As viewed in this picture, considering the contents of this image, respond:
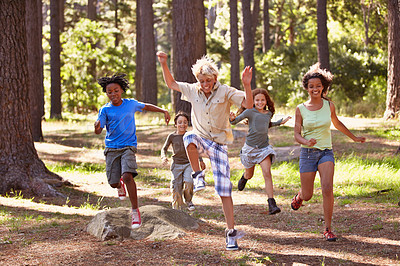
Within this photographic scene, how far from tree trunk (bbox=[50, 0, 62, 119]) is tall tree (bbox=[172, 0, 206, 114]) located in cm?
874

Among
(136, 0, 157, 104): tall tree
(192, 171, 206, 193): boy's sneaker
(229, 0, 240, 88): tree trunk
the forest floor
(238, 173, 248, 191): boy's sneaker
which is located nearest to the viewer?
the forest floor

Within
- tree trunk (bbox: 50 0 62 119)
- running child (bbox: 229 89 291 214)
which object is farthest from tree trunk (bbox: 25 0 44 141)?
running child (bbox: 229 89 291 214)

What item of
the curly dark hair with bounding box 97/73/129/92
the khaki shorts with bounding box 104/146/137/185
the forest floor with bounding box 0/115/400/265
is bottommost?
the forest floor with bounding box 0/115/400/265

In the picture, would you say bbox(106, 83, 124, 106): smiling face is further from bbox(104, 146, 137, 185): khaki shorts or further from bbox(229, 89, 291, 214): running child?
bbox(229, 89, 291, 214): running child

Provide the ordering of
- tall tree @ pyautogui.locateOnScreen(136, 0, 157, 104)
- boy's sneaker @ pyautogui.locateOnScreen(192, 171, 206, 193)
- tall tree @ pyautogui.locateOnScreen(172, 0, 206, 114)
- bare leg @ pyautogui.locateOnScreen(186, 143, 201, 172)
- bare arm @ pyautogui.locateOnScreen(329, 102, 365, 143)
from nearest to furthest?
1. boy's sneaker @ pyautogui.locateOnScreen(192, 171, 206, 193)
2. bare leg @ pyautogui.locateOnScreen(186, 143, 201, 172)
3. bare arm @ pyautogui.locateOnScreen(329, 102, 365, 143)
4. tall tree @ pyautogui.locateOnScreen(172, 0, 206, 114)
5. tall tree @ pyautogui.locateOnScreen(136, 0, 157, 104)

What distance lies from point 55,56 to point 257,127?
17132 millimetres

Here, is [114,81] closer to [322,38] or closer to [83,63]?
[322,38]

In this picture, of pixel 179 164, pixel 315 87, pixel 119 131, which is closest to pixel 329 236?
pixel 315 87

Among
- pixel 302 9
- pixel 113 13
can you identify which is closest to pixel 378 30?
pixel 302 9

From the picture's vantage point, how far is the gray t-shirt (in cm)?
776

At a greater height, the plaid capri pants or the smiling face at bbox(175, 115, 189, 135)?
the smiling face at bbox(175, 115, 189, 135)

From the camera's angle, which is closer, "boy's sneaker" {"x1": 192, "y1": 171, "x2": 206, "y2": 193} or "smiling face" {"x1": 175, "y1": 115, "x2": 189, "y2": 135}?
"boy's sneaker" {"x1": 192, "y1": 171, "x2": 206, "y2": 193}

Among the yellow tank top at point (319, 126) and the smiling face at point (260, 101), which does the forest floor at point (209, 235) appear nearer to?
the yellow tank top at point (319, 126)

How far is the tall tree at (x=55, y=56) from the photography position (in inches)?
868
